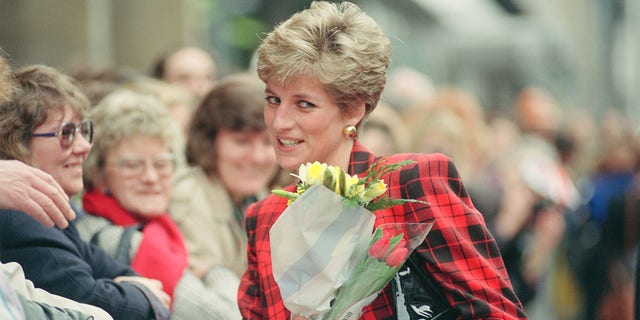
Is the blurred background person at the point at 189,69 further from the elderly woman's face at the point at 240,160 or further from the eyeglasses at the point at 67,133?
the eyeglasses at the point at 67,133

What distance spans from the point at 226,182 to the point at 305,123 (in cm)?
214

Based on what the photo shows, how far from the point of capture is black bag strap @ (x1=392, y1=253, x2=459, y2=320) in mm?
3410

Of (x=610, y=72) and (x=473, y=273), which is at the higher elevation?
(x=473, y=273)

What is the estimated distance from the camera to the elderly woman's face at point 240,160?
5660mm

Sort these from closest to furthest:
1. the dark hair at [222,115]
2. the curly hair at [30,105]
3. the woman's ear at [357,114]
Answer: the woman's ear at [357,114]
the curly hair at [30,105]
the dark hair at [222,115]

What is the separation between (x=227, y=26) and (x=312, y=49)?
26.2 ft

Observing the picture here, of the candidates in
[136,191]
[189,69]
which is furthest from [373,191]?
[189,69]

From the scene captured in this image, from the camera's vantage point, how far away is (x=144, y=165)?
5113 mm

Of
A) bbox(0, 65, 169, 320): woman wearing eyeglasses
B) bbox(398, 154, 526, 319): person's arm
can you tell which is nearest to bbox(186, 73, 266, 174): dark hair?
Result: bbox(0, 65, 169, 320): woman wearing eyeglasses

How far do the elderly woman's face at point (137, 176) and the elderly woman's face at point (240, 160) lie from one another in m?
0.58

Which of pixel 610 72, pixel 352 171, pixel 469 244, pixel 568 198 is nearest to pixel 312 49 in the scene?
pixel 352 171

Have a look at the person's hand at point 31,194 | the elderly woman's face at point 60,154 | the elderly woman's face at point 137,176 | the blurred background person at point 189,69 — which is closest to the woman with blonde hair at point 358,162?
the person's hand at point 31,194

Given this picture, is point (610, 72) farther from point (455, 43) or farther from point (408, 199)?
point (408, 199)

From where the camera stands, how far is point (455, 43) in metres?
15.2
